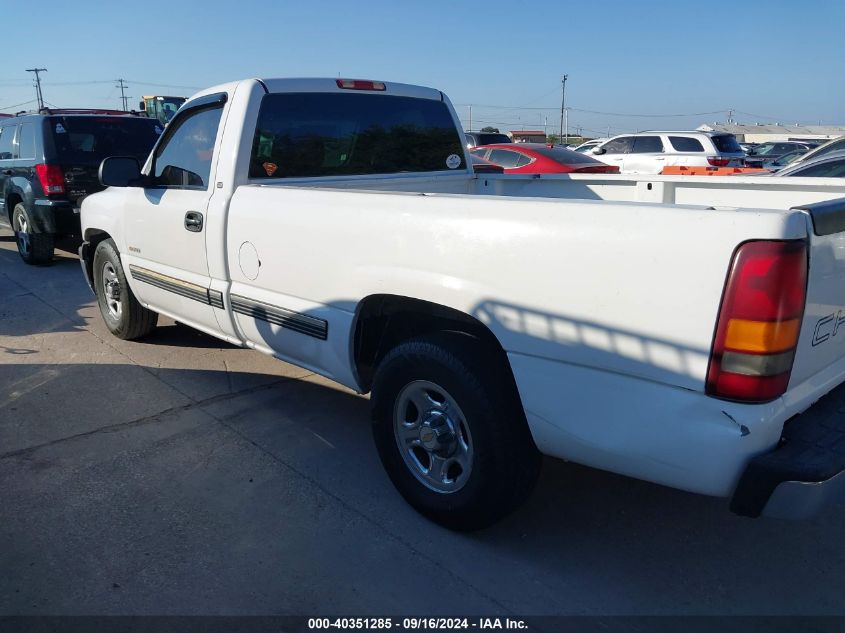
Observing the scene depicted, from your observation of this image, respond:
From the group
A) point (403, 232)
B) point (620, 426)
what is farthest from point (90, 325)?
point (620, 426)

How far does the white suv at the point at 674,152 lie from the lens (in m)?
16.6

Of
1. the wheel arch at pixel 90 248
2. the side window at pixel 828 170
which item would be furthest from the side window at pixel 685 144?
the wheel arch at pixel 90 248

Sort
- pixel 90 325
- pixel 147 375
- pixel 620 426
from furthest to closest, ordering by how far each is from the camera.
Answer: pixel 90 325
pixel 147 375
pixel 620 426

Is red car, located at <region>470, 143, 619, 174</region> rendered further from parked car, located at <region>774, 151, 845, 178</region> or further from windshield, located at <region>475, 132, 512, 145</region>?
windshield, located at <region>475, 132, 512, 145</region>

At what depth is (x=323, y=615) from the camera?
264cm

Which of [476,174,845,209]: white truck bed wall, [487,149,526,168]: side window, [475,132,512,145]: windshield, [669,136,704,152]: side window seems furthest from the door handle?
[475,132,512,145]: windshield

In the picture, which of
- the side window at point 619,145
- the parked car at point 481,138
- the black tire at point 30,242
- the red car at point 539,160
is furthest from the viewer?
the parked car at point 481,138

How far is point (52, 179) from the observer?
348 inches

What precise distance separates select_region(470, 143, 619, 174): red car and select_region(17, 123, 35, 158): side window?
764 cm

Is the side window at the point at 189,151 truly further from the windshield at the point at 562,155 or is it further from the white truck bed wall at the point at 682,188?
the windshield at the point at 562,155

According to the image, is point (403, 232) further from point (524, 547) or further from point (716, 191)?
point (716, 191)

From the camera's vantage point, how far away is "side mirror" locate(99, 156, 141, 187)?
4680 mm

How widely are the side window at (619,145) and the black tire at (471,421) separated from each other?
55.9 feet

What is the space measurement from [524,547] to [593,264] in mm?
1394
